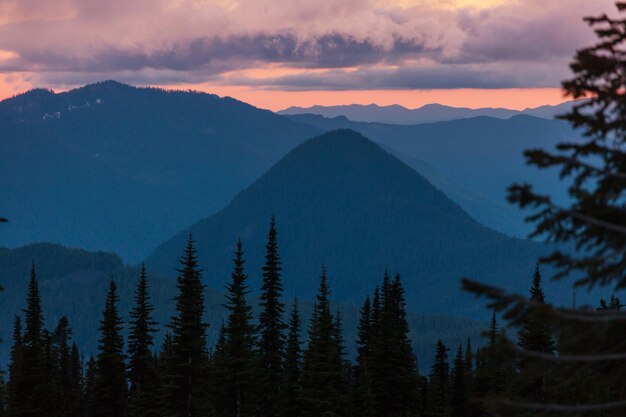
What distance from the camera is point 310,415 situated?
149 ft

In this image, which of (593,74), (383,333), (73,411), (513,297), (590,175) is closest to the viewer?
(513,297)

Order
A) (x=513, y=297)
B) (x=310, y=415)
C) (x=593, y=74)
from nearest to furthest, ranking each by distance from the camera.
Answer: (x=513, y=297), (x=593, y=74), (x=310, y=415)

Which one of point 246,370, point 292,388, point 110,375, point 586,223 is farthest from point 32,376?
point 586,223

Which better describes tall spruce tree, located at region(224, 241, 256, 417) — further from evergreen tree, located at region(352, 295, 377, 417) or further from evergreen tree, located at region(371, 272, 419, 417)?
evergreen tree, located at region(371, 272, 419, 417)

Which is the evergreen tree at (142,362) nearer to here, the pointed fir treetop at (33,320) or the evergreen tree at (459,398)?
the pointed fir treetop at (33,320)

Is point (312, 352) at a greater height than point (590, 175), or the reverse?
point (590, 175)

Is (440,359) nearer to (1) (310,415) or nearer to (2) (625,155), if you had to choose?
(1) (310,415)

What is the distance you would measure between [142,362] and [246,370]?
13.5 metres

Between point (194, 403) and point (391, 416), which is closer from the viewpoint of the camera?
point (194, 403)

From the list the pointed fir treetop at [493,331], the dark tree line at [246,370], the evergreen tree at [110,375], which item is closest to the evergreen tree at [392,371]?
the dark tree line at [246,370]

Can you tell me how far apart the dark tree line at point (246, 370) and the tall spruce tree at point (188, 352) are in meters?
0.05

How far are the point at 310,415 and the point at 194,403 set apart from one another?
5.71 m

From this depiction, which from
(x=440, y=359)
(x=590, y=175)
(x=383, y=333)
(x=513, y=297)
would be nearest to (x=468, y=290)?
(x=513, y=297)

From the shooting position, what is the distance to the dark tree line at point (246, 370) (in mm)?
45406
